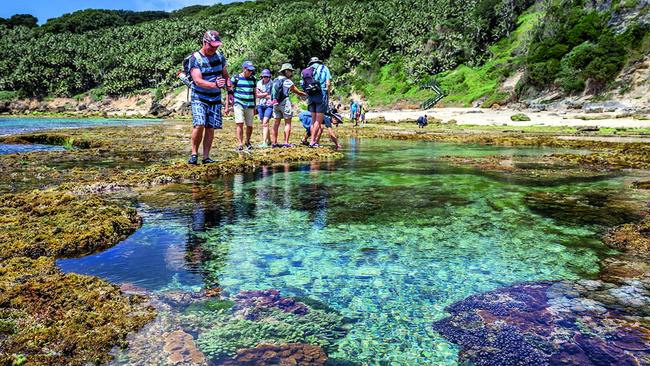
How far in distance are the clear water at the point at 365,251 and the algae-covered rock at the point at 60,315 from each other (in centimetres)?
28

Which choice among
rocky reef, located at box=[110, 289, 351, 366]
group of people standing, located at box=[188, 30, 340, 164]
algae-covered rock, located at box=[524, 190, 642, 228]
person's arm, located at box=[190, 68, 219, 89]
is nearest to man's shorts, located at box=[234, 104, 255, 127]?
group of people standing, located at box=[188, 30, 340, 164]

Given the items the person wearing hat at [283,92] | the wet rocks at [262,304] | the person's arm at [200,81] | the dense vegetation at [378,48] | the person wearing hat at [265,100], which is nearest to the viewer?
the wet rocks at [262,304]

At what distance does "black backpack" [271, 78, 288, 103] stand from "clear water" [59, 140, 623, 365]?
224 inches

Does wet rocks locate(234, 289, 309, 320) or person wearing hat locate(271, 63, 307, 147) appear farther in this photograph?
person wearing hat locate(271, 63, 307, 147)

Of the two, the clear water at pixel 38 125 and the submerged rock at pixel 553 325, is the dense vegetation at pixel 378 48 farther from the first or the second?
the submerged rock at pixel 553 325

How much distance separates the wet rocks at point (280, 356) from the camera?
1907 millimetres

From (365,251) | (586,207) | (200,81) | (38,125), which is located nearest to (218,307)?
(365,251)

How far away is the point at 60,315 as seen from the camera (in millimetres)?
2205

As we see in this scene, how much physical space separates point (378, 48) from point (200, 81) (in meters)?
63.8

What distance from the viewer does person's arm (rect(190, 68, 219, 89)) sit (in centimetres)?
676

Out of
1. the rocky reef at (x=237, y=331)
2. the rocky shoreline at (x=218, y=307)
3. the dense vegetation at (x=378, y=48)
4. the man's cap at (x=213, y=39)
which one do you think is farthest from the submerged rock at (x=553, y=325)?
the dense vegetation at (x=378, y=48)

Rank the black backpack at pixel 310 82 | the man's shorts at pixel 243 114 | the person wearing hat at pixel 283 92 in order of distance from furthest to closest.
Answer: the person wearing hat at pixel 283 92, the black backpack at pixel 310 82, the man's shorts at pixel 243 114

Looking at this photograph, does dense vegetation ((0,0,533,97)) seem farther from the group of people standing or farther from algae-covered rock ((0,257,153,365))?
algae-covered rock ((0,257,153,365))

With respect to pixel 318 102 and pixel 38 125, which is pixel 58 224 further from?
pixel 38 125
